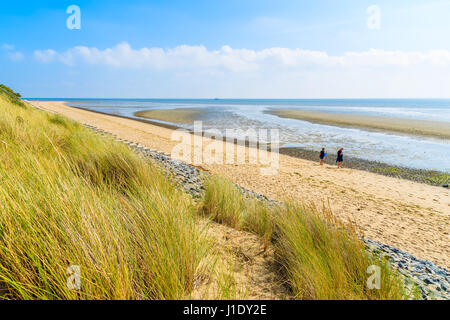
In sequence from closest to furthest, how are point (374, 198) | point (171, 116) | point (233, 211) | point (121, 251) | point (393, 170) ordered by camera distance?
point (121, 251) → point (233, 211) → point (374, 198) → point (393, 170) → point (171, 116)


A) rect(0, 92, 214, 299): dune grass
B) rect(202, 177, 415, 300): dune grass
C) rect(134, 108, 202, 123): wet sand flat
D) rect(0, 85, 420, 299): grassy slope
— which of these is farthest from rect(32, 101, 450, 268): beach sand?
rect(134, 108, 202, 123): wet sand flat

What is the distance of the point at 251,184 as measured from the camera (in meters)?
9.48

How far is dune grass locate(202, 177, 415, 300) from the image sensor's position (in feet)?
6.82

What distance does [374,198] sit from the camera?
8.91m

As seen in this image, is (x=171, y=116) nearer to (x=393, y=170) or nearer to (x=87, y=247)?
(x=393, y=170)

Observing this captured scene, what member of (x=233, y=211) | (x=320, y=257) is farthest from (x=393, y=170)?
(x=320, y=257)

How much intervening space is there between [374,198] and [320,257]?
8075 mm

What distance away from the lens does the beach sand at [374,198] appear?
227 inches

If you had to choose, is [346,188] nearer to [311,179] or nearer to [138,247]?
[311,179]

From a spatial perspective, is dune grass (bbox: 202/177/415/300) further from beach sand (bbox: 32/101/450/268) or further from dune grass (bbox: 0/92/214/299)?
dune grass (bbox: 0/92/214/299)

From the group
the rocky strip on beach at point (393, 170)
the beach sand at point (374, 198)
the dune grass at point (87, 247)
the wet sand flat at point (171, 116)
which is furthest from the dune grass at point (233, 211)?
the wet sand flat at point (171, 116)

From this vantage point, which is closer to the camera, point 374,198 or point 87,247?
point 87,247
